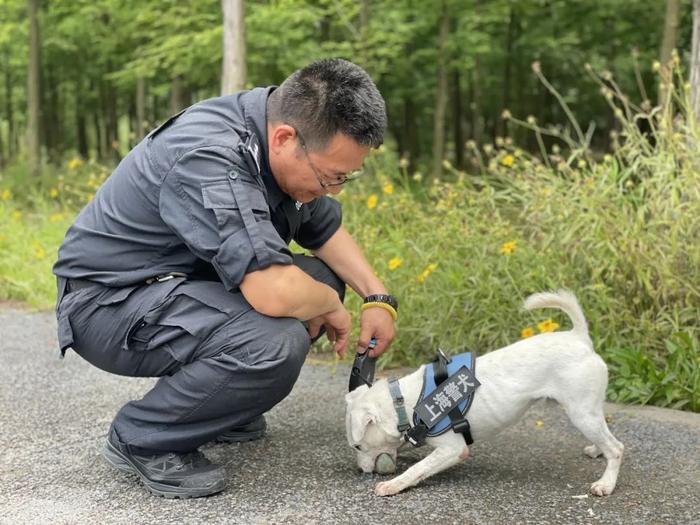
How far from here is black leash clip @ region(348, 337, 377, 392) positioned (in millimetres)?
3049

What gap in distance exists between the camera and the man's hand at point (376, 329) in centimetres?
304

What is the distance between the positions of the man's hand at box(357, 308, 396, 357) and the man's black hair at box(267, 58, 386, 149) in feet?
2.41

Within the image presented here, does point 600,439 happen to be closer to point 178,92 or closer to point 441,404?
point 441,404

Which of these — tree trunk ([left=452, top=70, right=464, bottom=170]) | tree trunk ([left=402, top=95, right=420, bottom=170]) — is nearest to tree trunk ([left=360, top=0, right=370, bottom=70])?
tree trunk ([left=452, top=70, right=464, bottom=170])

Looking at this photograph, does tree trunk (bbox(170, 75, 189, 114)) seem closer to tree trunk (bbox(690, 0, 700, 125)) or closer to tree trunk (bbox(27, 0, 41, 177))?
tree trunk (bbox(27, 0, 41, 177))

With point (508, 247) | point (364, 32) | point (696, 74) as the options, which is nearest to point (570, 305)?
point (508, 247)

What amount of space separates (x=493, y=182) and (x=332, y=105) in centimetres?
303

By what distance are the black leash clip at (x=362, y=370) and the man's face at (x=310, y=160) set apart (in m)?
0.70

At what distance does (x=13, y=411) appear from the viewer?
373 cm

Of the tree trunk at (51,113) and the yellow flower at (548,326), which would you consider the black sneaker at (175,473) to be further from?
the tree trunk at (51,113)

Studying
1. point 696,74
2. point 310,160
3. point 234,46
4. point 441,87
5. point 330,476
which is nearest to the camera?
point 310,160

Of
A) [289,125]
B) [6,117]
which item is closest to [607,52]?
[289,125]

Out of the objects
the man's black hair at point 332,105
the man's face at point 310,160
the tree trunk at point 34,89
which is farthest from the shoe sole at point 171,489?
the tree trunk at point 34,89

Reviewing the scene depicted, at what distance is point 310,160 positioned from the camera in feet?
8.46
